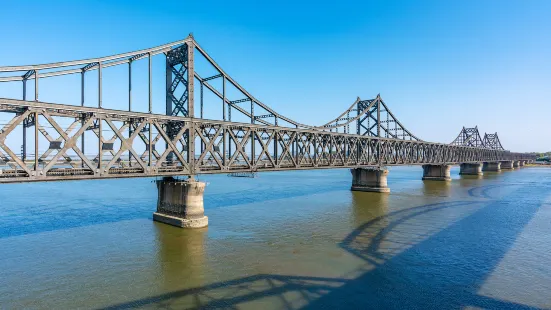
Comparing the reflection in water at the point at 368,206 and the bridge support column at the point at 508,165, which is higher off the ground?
the bridge support column at the point at 508,165

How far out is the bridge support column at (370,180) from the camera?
189 ft

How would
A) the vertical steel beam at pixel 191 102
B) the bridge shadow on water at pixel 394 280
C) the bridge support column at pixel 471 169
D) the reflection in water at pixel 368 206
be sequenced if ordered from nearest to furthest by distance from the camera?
the bridge shadow on water at pixel 394 280 < the vertical steel beam at pixel 191 102 < the reflection in water at pixel 368 206 < the bridge support column at pixel 471 169

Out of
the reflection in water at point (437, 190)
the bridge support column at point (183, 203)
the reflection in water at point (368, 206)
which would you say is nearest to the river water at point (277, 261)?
the reflection in water at point (368, 206)

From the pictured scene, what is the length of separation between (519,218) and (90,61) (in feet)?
154

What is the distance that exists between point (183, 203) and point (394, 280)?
1925 cm

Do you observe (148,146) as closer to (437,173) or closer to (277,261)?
(277,261)

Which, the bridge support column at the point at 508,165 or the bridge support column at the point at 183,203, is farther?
the bridge support column at the point at 508,165

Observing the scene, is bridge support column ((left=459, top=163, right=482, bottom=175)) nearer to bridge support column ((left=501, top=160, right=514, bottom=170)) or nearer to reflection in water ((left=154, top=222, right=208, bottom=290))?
bridge support column ((left=501, top=160, right=514, bottom=170))

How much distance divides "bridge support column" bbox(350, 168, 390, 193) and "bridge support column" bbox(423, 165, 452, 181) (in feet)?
122

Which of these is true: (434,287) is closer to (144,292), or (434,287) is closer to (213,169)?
(144,292)

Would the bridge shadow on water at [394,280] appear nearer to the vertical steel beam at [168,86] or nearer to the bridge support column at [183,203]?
the bridge support column at [183,203]

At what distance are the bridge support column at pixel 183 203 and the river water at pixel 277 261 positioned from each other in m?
1.26

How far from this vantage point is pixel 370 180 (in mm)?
59281

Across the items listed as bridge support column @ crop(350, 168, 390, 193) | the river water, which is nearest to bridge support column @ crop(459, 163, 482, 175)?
bridge support column @ crop(350, 168, 390, 193)
